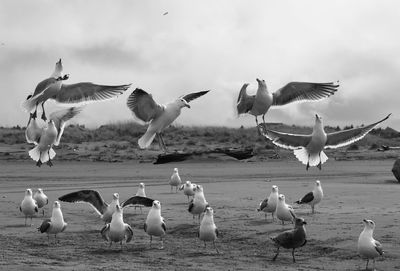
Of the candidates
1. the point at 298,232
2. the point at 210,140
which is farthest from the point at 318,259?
the point at 210,140

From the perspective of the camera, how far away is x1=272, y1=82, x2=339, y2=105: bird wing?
60.0ft

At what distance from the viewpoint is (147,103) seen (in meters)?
A: 16.3

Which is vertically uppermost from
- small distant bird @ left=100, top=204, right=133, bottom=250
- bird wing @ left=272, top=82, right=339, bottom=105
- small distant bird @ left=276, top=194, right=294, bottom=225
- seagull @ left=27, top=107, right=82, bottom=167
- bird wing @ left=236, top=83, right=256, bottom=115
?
bird wing @ left=272, top=82, right=339, bottom=105

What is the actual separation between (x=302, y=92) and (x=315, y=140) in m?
2.05

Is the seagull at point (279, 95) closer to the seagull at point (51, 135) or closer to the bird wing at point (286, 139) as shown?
the bird wing at point (286, 139)

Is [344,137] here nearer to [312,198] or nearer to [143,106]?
[312,198]

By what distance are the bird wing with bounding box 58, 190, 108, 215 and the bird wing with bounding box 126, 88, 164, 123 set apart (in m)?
2.01

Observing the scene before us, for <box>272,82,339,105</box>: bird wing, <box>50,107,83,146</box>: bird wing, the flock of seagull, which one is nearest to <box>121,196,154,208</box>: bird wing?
the flock of seagull

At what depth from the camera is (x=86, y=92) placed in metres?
18.2

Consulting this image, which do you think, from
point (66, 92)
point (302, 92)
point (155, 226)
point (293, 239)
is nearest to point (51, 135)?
point (66, 92)

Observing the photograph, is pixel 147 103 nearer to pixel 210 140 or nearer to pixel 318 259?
pixel 318 259

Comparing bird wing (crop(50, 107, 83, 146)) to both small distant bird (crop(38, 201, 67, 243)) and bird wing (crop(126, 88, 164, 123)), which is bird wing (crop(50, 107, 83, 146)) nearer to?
bird wing (crop(126, 88, 164, 123))

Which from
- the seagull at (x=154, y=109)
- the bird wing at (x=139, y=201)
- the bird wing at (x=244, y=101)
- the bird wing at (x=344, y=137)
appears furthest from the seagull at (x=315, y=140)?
the bird wing at (x=139, y=201)

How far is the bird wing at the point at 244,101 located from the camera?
17.9m
